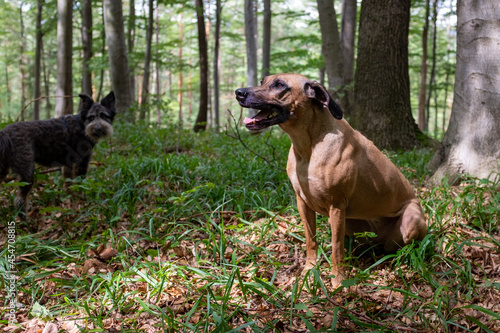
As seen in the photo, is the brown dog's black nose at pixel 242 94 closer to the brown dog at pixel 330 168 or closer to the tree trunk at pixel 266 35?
the brown dog at pixel 330 168

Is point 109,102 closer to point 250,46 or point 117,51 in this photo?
point 117,51

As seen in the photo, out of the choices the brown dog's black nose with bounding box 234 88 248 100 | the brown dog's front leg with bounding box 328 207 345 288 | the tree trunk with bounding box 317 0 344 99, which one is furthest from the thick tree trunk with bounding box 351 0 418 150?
the brown dog's black nose with bounding box 234 88 248 100

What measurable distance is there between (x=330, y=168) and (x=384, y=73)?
3945 millimetres

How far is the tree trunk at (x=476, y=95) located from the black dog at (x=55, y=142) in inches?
183

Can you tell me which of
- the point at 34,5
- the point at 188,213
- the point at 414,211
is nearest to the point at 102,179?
the point at 188,213

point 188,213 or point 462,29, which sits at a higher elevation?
point 462,29

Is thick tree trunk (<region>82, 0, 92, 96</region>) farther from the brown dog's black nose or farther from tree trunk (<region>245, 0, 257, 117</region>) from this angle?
the brown dog's black nose

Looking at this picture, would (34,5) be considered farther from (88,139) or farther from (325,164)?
(325,164)

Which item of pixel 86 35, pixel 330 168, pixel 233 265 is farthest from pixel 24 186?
pixel 86 35

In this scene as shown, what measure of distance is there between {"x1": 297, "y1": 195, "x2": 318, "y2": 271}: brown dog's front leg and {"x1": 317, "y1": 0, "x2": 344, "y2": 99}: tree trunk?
20.4ft

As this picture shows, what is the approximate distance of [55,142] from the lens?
4.60 m

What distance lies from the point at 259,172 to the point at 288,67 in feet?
30.8

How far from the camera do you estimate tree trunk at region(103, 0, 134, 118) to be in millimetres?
8023

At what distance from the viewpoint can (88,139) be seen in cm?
497
